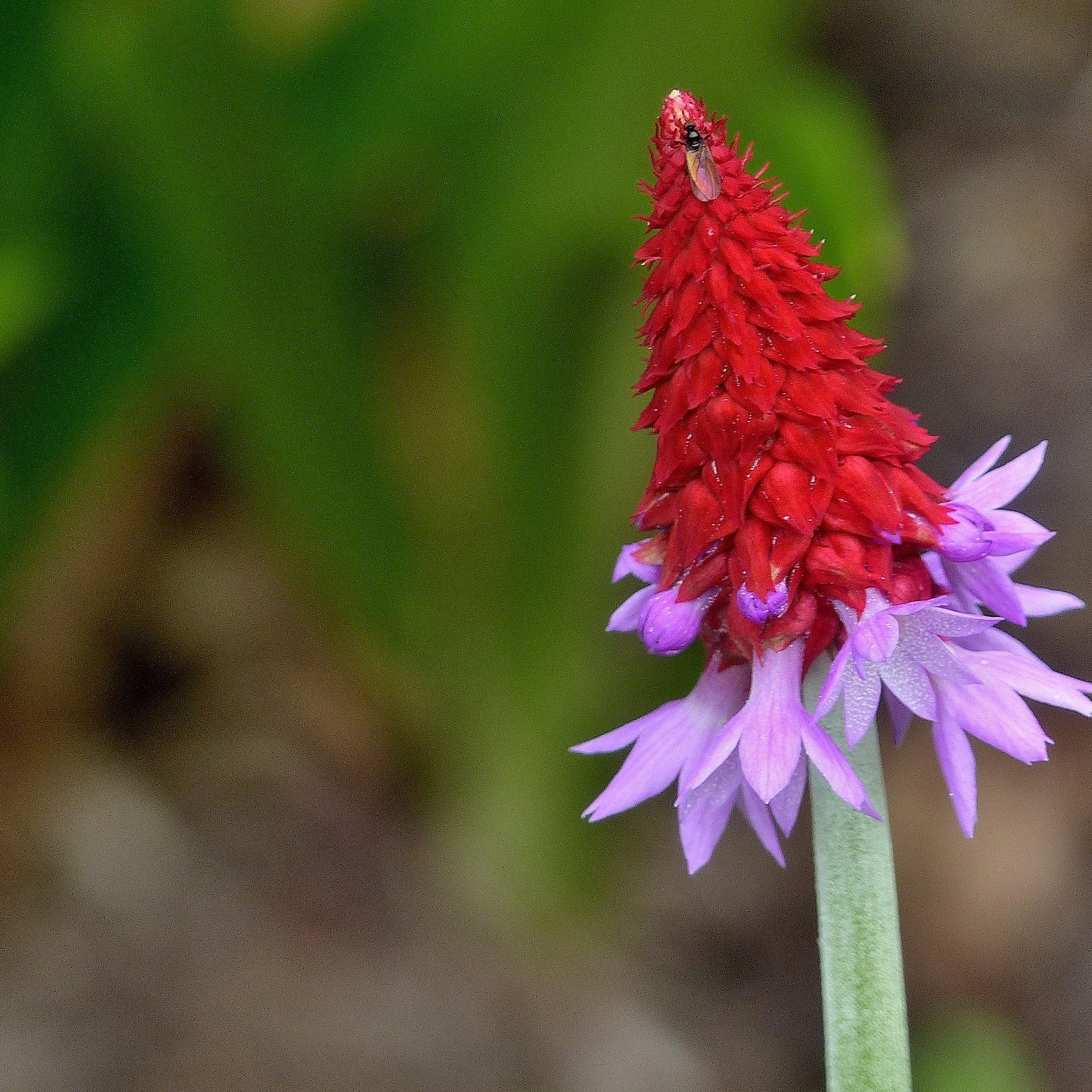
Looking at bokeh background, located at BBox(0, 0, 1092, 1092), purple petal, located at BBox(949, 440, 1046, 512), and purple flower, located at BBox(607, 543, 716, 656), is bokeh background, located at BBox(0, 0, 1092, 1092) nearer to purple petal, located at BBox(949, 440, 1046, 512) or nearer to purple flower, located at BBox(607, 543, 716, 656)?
purple petal, located at BBox(949, 440, 1046, 512)

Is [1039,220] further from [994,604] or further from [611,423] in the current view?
[994,604]

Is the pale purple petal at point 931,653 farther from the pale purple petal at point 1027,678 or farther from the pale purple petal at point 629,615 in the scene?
the pale purple petal at point 629,615

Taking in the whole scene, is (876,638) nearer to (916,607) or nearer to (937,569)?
(916,607)

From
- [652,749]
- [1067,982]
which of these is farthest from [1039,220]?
[652,749]

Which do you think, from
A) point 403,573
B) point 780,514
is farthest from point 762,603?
point 403,573

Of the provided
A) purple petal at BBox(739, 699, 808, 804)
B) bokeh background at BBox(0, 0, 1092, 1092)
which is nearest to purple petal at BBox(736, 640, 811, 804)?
purple petal at BBox(739, 699, 808, 804)

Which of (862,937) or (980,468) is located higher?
(980,468)

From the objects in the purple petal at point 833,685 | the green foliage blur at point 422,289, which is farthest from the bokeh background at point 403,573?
the purple petal at point 833,685
